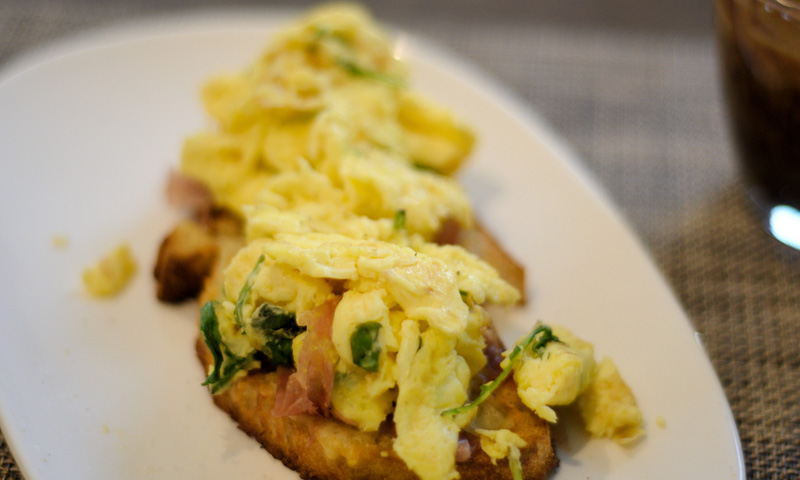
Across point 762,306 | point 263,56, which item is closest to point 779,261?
point 762,306

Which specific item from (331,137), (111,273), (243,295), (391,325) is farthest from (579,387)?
(111,273)

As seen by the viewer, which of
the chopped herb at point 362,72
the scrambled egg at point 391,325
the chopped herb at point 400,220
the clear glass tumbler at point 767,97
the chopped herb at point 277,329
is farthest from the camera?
the chopped herb at point 362,72

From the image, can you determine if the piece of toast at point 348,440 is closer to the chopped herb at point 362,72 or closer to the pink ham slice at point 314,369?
the pink ham slice at point 314,369

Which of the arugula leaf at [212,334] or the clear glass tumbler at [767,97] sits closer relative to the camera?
the arugula leaf at [212,334]

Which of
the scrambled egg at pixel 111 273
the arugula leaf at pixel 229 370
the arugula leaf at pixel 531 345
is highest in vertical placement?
the scrambled egg at pixel 111 273

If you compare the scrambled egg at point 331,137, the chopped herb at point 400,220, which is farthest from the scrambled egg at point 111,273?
the chopped herb at point 400,220

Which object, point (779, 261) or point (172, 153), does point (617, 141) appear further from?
point (172, 153)

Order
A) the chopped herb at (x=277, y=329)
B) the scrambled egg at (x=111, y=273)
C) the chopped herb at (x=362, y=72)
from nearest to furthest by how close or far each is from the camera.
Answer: the chopped herb at (x=277, y=329) → the scrambled egg at (x=111, y=273) → the chopped herb at (x=362, y=72)

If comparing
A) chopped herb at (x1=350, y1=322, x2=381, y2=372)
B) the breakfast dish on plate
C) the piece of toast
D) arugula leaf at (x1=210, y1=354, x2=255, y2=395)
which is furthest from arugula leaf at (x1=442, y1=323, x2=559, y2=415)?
arugula leaf at (x1=210, y1=354, x2=255, y2=395)

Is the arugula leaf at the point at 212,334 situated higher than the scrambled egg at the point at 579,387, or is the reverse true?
the arugula leaf at the point at 212,334
